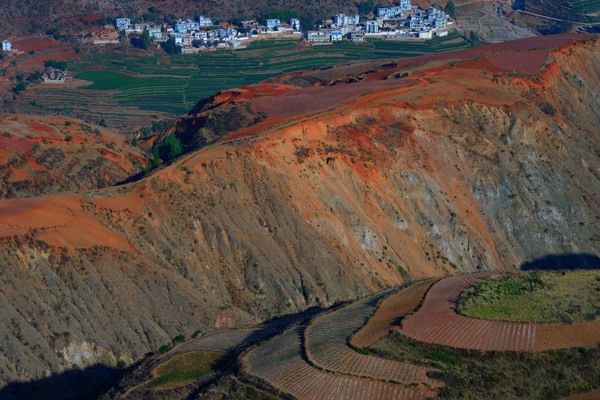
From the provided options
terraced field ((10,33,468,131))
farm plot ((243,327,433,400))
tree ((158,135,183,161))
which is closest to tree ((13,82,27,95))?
terraced field ((10,33,468,131))

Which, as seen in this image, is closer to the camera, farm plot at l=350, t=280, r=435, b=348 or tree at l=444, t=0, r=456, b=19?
farm plot at l=350, t=280, r=435, b=348

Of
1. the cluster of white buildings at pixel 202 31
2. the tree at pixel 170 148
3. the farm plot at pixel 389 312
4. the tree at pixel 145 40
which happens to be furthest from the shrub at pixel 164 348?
the tree at pixel 145 40

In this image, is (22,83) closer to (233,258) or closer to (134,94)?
(134,94)

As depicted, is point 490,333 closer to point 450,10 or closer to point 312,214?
point 312,214

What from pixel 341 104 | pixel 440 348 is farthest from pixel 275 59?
pixel 440 348

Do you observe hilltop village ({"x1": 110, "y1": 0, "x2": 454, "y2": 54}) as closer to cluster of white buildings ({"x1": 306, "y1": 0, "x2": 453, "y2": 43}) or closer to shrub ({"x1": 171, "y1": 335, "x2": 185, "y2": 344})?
cluster of white buildings ({"x1": 306, "y1": 0, "x2": 453, "y2": 43})

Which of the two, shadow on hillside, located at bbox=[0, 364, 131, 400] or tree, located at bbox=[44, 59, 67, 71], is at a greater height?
tree, located at bbox=[44, 59, 67, 71]

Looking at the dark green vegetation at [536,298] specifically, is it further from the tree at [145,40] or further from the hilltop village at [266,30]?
the tree at [145,40]
